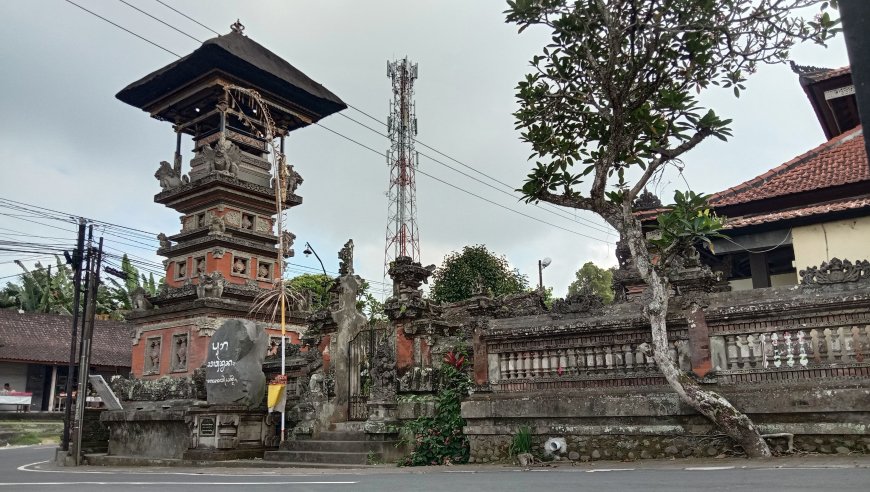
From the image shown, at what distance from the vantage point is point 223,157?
2417cm

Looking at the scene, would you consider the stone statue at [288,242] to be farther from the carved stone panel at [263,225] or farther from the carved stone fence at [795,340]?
the carved stone fence at [795,340]

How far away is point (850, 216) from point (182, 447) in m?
16.4

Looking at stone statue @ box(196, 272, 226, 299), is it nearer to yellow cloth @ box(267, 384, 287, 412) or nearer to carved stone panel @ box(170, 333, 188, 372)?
carved stone panel @ box(170, 333, 188, 372)

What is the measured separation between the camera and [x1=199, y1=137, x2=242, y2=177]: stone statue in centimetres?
2411

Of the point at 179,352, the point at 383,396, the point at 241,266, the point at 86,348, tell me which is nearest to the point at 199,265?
the point at 241,266

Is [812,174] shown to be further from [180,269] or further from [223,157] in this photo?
[180,269]

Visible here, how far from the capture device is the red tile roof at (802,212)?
47.2ft

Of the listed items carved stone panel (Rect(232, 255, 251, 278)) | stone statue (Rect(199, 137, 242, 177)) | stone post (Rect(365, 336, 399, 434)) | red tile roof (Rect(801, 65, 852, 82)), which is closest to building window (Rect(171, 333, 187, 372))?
carved stone panel (Rect(232, 255, 251, 278))

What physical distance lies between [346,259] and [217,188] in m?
9.45

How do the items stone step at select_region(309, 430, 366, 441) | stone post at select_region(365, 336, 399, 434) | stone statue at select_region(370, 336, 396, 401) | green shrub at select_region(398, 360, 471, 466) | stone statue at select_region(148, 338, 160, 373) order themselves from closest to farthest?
green shrub at select_region(398, 360, 471, 466)
stone post at select_region(365, 336, 399, 434)
stone statue at select_region(370, 336, 396, 401)
stone step at select_region(309, 430, 366, 441)
stone statue at select_region(148, 338, 160, 373)

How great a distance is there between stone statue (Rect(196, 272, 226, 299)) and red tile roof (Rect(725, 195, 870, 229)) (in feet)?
51.6

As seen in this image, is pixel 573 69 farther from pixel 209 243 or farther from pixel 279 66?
pixel 279 66

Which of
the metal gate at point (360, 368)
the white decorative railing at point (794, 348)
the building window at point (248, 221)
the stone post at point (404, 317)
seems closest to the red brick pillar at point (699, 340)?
the white decorative railing at point (794, 348)

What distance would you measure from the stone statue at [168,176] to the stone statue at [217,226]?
275 cm
